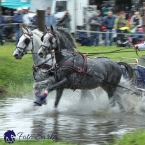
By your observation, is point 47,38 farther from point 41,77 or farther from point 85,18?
point 85,18

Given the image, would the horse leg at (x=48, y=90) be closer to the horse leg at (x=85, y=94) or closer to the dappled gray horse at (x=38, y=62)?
the dappled gray horse at (x=38, y=62)

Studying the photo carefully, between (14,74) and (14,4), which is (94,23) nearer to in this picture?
(14,4)

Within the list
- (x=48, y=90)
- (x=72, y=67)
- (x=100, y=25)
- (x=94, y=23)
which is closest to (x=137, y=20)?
(x=100, y=25)

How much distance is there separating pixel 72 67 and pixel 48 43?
2.44 ft

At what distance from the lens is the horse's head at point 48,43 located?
1318 centimetres

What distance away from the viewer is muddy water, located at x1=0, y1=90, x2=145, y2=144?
10719 mm

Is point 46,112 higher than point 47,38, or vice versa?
point 47,38

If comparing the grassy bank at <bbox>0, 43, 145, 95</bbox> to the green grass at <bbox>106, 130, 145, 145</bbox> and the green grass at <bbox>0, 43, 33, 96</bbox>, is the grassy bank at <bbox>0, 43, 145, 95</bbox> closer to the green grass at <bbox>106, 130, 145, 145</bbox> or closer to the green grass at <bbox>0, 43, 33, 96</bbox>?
the green grass at <bbox>0, 43, 33, 96</bbox>

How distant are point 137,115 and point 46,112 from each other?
1902 millimetres

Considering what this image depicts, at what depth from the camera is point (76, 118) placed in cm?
1253

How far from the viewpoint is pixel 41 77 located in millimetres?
13562

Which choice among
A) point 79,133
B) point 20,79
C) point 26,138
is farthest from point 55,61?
point 20,79

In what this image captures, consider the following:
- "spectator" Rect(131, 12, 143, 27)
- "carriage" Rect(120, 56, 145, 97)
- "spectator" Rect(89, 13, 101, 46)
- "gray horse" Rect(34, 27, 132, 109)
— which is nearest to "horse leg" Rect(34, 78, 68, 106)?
"gray horse" Rect(34, 27, 132, 109)

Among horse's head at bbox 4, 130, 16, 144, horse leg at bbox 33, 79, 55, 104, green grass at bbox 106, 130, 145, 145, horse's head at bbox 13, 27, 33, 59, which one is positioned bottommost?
horse leg at bbox 33, 79, 55, 104
